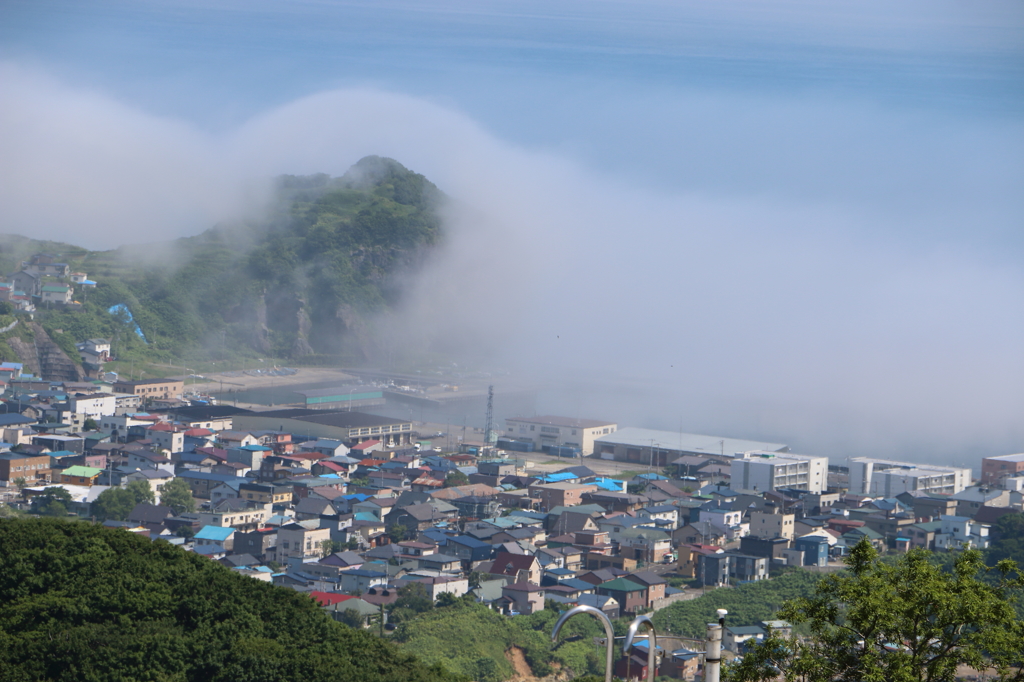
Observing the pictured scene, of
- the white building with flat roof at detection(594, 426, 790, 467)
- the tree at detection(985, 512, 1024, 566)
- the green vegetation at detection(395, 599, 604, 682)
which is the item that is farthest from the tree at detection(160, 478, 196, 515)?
the tree at detection(985, 512, 1024, 566)

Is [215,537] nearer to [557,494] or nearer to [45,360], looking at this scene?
[557,494]

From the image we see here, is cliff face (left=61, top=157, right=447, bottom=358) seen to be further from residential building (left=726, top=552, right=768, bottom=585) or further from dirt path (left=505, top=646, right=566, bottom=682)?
dirt path (left=505, top=646, right=566, bottom=682)

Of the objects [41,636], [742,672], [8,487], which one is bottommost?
[8,487]

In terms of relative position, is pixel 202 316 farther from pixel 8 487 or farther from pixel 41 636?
pixel 41 636

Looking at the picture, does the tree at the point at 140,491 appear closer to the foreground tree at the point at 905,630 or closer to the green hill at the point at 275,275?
the foreground tree at the point at 905,630

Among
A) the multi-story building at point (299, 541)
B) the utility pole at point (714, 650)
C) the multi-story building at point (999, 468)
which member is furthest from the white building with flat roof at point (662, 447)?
the utility pole at point (714, 650)

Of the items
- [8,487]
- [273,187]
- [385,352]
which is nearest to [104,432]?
[8,487]
